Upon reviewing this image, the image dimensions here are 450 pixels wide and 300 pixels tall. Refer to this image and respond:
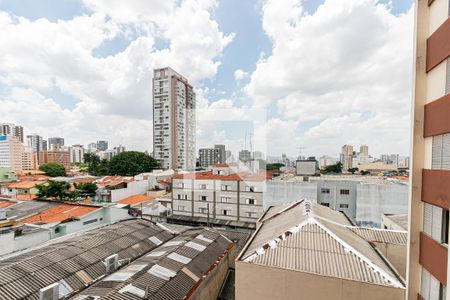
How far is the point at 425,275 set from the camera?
450 centimetres

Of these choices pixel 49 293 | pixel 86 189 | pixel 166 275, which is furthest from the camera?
pixel 86 189

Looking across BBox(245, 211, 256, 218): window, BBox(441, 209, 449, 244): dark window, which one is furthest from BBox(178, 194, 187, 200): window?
BBox(441, 209, 449, 244): dark window

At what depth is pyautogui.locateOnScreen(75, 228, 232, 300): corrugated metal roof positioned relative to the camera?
689 cm

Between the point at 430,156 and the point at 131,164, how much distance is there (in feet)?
172

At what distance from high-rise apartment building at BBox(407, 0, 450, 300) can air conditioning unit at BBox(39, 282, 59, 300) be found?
10.1 metres

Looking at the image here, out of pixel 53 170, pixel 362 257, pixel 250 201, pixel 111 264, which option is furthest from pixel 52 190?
pixel 53 170

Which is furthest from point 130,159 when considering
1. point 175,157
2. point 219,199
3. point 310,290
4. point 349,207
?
point 310,290

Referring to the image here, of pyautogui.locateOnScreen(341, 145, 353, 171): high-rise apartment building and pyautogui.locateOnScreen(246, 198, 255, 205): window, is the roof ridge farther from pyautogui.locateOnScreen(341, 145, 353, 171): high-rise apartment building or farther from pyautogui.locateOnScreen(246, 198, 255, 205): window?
pyautogui.locateOnScreen(341, 145, 353, 171): high-rise apartment building

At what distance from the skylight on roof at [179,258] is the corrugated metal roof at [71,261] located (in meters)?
2.47

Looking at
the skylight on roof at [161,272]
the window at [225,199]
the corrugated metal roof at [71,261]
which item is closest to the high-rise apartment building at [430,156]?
the skylight on roof at [161,272]

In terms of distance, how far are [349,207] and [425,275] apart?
60.9ft

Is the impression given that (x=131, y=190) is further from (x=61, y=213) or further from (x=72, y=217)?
(x=72, y=217)

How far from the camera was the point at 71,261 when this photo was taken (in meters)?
8.86

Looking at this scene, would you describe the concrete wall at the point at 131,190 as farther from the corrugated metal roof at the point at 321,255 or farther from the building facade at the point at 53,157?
the building facade at the point at 53,157
